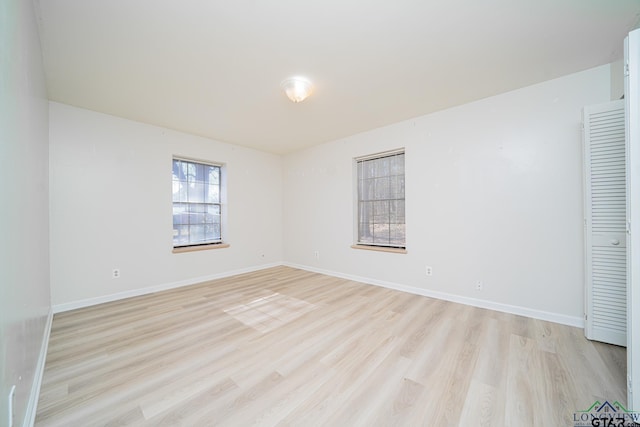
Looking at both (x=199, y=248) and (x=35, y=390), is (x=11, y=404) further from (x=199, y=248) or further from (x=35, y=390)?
(x=199, y=248)

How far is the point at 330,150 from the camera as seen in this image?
15.2 feet

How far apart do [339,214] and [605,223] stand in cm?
322

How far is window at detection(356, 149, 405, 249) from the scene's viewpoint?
386 cm

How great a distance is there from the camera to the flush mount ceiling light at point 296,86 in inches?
98.2

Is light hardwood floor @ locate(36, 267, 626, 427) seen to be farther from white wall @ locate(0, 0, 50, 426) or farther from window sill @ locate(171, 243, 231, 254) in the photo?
window sill @ locate(171, 243, 231, 254)

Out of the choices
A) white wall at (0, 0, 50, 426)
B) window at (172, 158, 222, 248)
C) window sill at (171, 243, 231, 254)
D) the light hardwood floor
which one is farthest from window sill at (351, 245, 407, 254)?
white wall at (0, 0, 50, 426)

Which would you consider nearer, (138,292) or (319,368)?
(319,368)

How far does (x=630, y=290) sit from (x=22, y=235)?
3.40m

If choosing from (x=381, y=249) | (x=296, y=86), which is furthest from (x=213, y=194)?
(x=381, y=249)

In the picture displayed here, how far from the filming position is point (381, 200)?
161 inches

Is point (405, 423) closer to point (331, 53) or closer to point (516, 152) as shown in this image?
point (331, 53)

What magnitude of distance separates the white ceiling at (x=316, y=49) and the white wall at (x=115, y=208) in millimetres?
433

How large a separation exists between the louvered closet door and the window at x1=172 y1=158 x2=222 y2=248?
16.6ft

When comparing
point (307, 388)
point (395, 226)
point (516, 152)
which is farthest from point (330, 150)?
point (307, 388)
